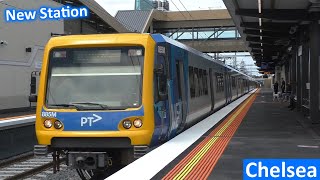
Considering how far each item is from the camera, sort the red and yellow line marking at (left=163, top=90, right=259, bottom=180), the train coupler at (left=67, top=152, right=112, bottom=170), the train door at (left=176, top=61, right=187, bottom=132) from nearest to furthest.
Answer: the red and yellow line marking at (left=163, top=90, right=259, bottom=180), the train coupler at (left=67, top=152, right=112, bottom=170), the train door at (left=176, top=61, right=187, bottom=132)

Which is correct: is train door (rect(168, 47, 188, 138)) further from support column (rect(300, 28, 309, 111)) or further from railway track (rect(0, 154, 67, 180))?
support column (rect(300, 28, 309, 111))

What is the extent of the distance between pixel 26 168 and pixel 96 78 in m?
4.79

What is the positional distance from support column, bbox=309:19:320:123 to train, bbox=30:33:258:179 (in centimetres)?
862

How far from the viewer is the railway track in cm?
1102

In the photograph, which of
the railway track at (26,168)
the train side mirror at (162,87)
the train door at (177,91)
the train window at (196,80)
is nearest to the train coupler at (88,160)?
the train side mirror at (162,87)

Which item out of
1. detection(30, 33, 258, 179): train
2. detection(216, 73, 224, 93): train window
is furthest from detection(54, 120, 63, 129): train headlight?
detection(216, 73, 224, 93): train window

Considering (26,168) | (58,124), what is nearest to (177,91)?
(58,124)

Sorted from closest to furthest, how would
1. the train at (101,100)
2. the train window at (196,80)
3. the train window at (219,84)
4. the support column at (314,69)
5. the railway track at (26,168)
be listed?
the train at (101,100)
the railway track at (26,168)
the train window at (196,80)
the support column at (314,69)
the train window at (219,84)

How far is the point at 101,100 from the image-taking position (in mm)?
8281

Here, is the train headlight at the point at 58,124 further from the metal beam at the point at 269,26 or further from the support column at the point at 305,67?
the metal beam at the point at 269,26

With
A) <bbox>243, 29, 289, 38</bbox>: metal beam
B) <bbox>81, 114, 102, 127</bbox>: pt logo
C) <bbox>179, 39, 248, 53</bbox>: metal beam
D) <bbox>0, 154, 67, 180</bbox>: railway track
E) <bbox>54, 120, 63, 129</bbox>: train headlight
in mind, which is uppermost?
<bbox>179, 39, 248, 53</bbox>: metal beam

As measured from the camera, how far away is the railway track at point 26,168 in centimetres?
1102

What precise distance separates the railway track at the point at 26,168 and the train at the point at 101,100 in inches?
101

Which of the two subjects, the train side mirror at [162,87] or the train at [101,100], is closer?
the train at [101,100]
